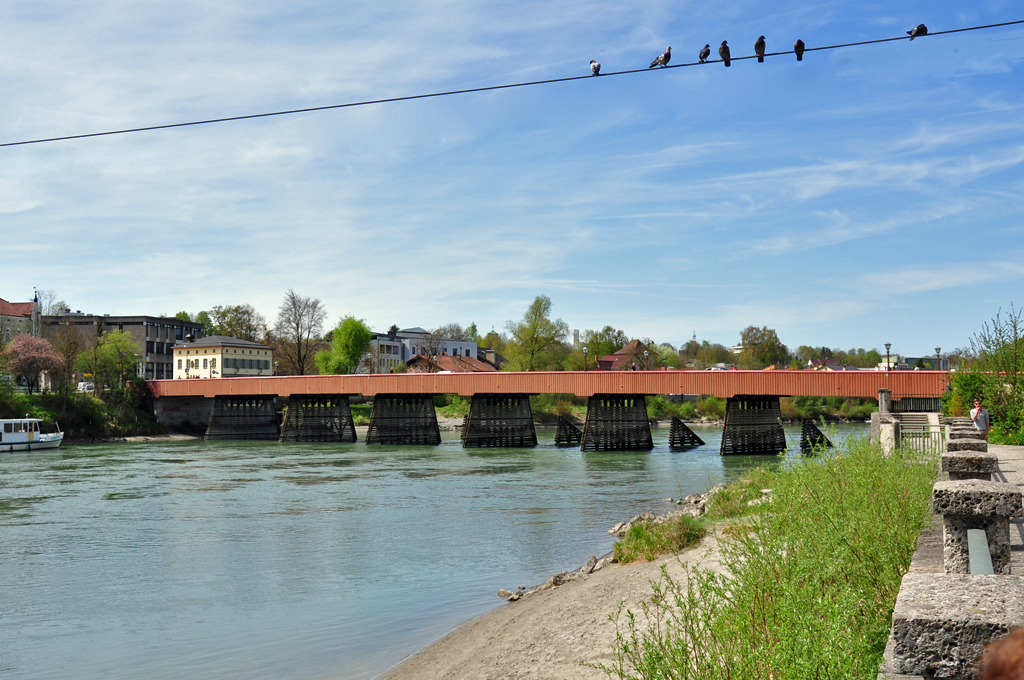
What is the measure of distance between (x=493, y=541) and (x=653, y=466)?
22.0 meters

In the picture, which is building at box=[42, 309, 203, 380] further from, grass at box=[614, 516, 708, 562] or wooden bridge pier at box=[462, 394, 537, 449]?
grass at box=[614, 516, 708, 562]

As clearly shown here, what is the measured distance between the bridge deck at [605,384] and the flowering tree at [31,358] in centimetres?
1043

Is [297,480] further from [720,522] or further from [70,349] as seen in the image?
[70,349]

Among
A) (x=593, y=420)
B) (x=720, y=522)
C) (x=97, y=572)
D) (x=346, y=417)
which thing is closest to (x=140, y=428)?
(x=346, y=417)

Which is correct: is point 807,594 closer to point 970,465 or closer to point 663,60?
point 970,465

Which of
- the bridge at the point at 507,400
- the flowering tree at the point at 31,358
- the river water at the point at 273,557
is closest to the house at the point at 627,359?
the bridge at the point at 507,400

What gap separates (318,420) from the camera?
63.6 meters

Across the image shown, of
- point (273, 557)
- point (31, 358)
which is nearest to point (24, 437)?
point (31, 358)

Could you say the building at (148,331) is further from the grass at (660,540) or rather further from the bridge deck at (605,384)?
the grass at (660,540)

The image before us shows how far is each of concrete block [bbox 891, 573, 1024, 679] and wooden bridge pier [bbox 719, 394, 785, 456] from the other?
47.2m

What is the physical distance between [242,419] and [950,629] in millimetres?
68461

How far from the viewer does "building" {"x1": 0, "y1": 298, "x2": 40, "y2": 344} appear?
8669cm

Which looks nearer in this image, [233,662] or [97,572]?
[233,662]

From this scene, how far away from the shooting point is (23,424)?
171ft
